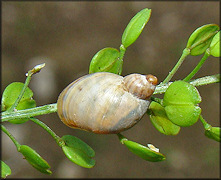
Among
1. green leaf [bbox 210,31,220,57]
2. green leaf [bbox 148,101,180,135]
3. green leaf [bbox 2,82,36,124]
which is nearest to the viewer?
green leaf [bbox 210,31,220,57]

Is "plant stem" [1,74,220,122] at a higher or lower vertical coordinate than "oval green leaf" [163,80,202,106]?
lower

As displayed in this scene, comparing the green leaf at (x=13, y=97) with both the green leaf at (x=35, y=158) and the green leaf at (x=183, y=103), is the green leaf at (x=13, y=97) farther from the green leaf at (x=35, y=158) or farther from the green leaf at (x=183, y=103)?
the green leaf at (x=183, y=103)

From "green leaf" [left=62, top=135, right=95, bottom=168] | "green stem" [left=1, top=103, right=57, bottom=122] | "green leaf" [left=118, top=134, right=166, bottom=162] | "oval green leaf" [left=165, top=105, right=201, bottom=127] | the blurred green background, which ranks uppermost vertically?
"oval green leaf" [left=165, top=105, right=201, bottom=127]

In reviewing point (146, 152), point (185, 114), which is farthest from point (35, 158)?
point (185, 114)

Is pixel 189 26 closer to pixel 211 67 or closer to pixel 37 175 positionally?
pixel 211 67

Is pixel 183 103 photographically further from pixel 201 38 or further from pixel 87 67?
pixel 87 67

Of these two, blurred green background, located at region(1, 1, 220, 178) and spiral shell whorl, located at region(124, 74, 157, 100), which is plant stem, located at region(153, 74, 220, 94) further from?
blurred green background, located at region(1, 1, 220, 178)

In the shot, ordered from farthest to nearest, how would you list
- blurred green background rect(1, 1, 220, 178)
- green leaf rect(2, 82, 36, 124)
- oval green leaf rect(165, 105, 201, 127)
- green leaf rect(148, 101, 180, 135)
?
1. blurred green background rect(1, 1, 220, 178)
2. green leaf rect(2, 82, 36, 124)
3. green leaf rect(148, 101, 180, 135)
4. oval green leaf rect(165, 105, 201, 127)

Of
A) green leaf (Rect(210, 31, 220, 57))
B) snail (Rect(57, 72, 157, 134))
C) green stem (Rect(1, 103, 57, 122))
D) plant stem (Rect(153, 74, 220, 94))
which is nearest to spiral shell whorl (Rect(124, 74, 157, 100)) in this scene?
snail (Rect(57, 72, 157, 134))
